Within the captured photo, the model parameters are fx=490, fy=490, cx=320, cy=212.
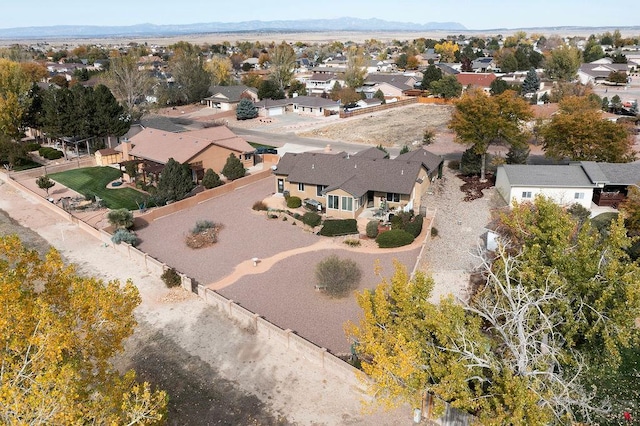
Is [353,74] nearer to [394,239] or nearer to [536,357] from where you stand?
[394,239]

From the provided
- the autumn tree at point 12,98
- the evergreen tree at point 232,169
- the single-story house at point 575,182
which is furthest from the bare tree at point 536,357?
the autumn tree at point 12,98

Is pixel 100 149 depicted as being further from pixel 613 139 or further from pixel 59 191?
pixel 613 139

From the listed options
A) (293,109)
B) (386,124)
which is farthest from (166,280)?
(293,109)

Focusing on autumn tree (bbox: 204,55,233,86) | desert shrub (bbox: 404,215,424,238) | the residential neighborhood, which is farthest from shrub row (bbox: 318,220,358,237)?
autumn tree (bbox: 204,55,233,86)

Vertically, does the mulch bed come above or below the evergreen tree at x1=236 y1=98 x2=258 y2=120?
below

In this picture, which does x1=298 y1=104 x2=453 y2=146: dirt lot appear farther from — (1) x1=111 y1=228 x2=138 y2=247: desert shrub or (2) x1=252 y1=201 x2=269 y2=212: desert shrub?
(1) x1=111 y1=228 x2=138 y2=247: desert shrub
